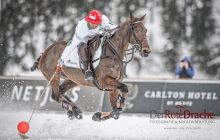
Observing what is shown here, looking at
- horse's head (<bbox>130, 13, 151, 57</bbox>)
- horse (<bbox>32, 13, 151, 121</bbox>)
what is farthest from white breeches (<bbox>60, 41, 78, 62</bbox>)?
horse's head (<bbox>130, 13, 151, 57</bbox>)

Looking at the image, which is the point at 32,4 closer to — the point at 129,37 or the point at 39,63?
the point at 39,63

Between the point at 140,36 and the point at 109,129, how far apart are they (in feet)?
10.1

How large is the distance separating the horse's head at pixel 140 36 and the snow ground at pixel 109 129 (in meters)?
2.23

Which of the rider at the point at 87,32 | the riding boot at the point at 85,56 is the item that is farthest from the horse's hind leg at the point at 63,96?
the riding boot at the point at 85,56

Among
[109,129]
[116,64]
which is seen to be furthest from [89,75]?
[109,129]

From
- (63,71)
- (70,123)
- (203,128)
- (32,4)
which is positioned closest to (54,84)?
(63,71)

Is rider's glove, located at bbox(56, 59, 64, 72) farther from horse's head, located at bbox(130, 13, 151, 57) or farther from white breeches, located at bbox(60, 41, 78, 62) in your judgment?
horse's head, located at bbox(130, 13, 151, 57)

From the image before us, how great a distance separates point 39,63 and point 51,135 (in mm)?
1689

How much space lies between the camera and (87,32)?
41.0ft

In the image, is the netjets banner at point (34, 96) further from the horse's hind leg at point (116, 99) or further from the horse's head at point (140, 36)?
the horse's head at point (140, 36)

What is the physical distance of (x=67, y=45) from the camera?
1308 cm

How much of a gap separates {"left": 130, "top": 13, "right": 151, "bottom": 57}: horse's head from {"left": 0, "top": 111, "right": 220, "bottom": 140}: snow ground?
223 centimetres

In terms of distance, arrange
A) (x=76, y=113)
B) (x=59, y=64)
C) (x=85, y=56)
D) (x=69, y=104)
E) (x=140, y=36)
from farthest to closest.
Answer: (x=59, y=64) < (x=69, y=104) < (x=76, y=113) < (x=85, y=56) < (x=140, y=36)

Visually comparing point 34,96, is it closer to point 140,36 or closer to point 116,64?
point 116,64
